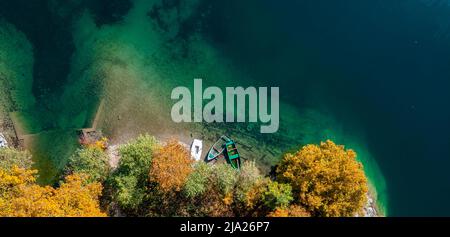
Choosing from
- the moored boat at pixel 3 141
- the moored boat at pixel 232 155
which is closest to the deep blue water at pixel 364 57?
the moored boat at pixel 232 155

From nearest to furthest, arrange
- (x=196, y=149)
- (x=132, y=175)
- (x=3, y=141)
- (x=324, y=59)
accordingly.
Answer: (x=132, y=175), (x=3, y=141), (x=196, y=149), (x=324, y=59)

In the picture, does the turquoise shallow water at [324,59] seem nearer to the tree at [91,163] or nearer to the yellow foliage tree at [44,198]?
the tree at [91,163]

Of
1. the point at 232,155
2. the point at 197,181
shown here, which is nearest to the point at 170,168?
the point at 197,181

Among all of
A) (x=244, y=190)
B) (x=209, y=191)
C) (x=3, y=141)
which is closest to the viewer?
(x=244, y=190)

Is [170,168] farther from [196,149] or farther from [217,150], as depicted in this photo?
[217,150]

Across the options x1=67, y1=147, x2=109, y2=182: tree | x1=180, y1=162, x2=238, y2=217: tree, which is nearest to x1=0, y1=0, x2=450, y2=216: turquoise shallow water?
x1=180, y1=162, x2=238, y2=217: tree
